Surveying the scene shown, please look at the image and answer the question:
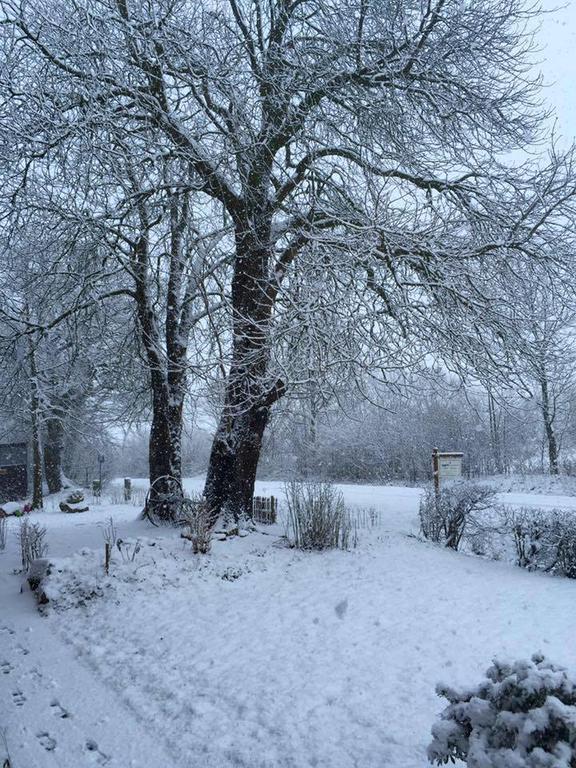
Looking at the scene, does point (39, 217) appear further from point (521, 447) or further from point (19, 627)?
point (521, 447)

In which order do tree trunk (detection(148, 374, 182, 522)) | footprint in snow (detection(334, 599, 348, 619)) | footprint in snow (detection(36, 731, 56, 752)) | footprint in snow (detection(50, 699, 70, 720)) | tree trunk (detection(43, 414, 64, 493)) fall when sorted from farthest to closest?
tree trunk (detection(43, 414, 64, 493))
tree trunk (detection(148, 374, 182, 522))
footprint in snow (detection(334, 599, 348, 619))
footprint in snow (detection(50, 699, 70, 720))
footprint in snow (detection(36, 731, 56, 752))

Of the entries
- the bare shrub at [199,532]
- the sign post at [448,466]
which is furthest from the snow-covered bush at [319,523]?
the sign post at [448,466]

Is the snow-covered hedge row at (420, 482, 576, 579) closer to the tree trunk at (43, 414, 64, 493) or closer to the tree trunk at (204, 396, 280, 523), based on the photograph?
the tree trunk at (204, 396, 280, 523)

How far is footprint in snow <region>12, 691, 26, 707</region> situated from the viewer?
393cm

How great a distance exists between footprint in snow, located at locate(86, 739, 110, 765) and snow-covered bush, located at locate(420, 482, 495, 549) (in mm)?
7392

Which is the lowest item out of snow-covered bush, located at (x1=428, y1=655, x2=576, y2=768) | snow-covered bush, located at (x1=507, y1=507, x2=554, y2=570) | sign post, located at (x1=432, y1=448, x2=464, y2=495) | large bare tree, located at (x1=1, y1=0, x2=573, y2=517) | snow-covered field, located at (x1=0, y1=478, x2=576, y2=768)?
snow-covered field, located at (x1=0, y1=478, x2=576, y2=768)

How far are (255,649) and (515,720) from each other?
3196 mm

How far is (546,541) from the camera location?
830cm

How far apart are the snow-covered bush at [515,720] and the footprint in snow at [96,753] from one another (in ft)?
6.40

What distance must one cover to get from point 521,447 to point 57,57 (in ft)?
87.4

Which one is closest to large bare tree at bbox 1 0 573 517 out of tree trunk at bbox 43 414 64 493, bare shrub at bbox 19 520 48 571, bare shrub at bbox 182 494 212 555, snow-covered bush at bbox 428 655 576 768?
bare shrub at bbox 182 494 212 555

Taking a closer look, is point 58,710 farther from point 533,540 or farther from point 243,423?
point 533,540

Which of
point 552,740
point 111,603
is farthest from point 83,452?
point 552,740

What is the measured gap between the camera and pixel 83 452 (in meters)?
32.4
